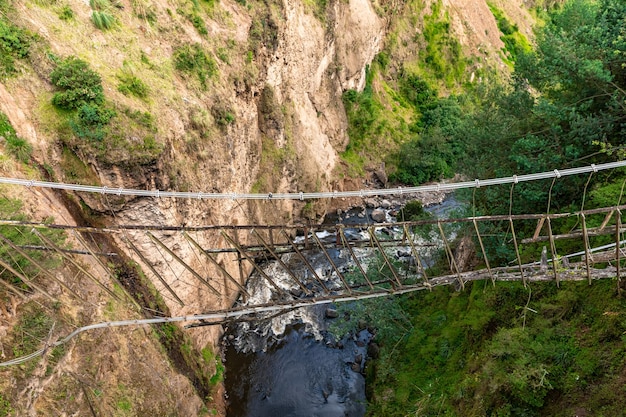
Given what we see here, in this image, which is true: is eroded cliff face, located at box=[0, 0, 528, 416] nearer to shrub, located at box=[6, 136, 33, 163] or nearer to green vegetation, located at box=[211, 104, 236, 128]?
green vegetation, located at box=[211, 104, 236, 128]

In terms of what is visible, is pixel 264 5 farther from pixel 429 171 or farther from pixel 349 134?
pixel 429 171

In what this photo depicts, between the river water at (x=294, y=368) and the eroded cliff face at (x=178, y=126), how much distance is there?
223cm

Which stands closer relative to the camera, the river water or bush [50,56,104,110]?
bush [50,56,104,110]

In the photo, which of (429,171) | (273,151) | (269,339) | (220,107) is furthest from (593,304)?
(429,171)

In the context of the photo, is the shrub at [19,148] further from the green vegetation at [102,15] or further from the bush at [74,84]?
the green vegetation at [102,15]

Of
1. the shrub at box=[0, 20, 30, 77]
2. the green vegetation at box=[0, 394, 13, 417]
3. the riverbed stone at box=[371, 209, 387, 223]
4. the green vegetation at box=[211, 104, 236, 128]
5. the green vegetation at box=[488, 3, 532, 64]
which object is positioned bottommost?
the green vegetation at box=[0, 394, 13, 417]

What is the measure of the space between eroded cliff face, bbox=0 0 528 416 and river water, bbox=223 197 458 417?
87.8 inches

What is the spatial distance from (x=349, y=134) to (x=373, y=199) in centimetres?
781

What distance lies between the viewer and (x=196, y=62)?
2170 centimetres

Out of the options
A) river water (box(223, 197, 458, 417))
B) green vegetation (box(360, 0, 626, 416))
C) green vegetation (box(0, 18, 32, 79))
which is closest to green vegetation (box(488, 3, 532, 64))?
green vegetation (box(360, 0, 626, 416))

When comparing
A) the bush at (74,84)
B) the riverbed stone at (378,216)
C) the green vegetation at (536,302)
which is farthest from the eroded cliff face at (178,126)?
the green vegetation at (536,302)

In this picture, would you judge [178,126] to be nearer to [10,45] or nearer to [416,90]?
[10,45]

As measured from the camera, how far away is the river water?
62.6 feet

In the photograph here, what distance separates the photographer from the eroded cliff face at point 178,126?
15.0 m
